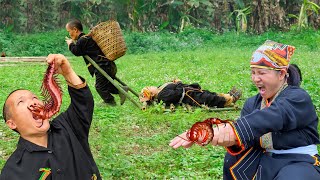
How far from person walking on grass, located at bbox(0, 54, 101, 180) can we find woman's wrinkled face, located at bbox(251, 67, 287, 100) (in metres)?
1.10

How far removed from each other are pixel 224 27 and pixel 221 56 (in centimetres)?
1668

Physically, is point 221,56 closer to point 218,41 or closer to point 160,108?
point 218,41

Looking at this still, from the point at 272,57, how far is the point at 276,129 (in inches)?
20.9

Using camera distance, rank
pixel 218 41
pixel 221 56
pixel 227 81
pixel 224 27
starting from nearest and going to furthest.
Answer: pixel 227 81 < pixel 221 56 < pixel 218 41 < pixel 224 27

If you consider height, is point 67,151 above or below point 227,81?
above

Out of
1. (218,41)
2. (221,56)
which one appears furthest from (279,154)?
(218,41)

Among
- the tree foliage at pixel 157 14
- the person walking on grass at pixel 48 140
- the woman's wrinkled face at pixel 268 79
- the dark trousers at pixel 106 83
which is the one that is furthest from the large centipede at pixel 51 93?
the tree foliage at pixel 157 14

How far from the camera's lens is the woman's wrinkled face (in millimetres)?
3961

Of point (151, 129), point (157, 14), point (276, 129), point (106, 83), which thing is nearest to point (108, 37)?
point (106, 83)

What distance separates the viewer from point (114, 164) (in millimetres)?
6125

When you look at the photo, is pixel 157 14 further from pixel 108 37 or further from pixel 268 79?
pixel 268 79

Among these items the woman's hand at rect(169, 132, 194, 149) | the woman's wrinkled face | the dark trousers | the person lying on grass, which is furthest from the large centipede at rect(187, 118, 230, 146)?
the dark trousers

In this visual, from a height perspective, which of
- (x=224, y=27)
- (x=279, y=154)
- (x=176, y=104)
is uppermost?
(x=279, y=154)

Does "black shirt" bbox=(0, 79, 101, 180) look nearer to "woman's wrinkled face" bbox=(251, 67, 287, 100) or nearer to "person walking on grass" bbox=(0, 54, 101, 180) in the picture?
"person walking on grass" bbox=(0, 54, 101, 180)
